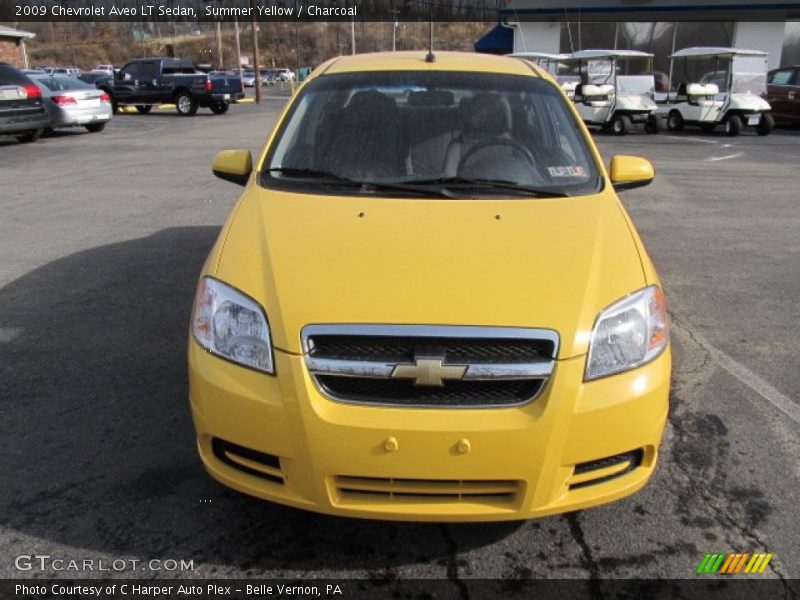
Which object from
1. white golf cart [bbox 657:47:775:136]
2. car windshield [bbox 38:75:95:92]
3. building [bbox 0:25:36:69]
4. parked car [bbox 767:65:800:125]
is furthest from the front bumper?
building [bbox 0:25:36:69]

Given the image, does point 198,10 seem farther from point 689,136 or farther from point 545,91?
point 545,91

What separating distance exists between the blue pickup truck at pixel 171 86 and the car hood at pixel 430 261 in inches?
963

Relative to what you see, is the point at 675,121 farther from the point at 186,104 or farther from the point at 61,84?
the point at 186,104

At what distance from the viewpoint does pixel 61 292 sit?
18.1 ft

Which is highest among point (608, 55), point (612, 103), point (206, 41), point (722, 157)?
point (206, 41)

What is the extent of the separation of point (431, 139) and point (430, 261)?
117 centimetres

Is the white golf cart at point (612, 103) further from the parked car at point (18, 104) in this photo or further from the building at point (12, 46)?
the building at point (12, 46)

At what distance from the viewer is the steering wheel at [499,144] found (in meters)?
3.51

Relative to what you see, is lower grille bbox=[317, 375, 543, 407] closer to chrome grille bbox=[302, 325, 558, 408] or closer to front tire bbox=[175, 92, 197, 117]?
chrome grille bbox=[302, 325, 558, 408]

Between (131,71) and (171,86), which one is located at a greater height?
(131,71)

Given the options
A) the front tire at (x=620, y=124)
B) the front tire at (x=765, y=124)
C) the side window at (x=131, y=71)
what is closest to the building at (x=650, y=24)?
the front tire at (x=620, y=124)

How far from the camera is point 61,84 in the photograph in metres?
17.6

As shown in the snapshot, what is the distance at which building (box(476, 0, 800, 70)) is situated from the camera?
95.7 ft
